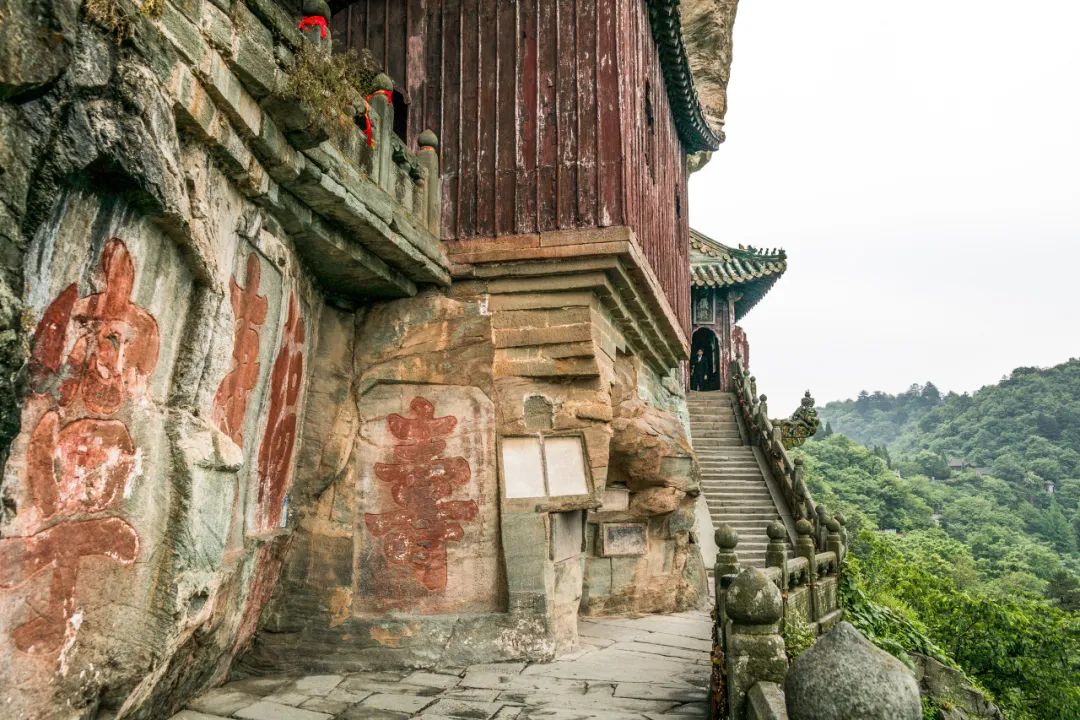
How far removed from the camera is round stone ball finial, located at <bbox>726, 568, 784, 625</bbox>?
4457mm

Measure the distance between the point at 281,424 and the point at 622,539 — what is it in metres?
4.73

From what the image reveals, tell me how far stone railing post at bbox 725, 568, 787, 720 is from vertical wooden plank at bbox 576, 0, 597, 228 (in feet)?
10.9

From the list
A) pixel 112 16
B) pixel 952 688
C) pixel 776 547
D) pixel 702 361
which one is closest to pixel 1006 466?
pixel 702 361

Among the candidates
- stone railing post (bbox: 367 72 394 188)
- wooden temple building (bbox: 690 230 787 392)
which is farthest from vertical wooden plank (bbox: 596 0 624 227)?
wooden temple building (bbox: 690 230 787 392)

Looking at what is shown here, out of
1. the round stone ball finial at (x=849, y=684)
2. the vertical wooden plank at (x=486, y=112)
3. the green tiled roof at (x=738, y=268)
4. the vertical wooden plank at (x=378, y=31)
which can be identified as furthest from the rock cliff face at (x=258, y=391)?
the green tiled roof at (x=738, y=268)

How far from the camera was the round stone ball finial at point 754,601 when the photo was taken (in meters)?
4.46

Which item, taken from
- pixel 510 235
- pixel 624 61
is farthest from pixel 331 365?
pixel 624 61

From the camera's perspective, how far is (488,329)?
21.8 ft

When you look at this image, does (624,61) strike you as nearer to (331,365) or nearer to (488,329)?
(488,329)

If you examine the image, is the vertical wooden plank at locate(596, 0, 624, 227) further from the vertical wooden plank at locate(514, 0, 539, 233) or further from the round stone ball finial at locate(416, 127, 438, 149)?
the round stone ball finial at locate(416, 127, 438, 149)

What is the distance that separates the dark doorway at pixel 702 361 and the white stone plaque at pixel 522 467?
16.2 meters

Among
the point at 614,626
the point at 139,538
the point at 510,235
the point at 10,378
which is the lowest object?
the point at 614,626

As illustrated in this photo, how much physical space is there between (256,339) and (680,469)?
5.37 metres

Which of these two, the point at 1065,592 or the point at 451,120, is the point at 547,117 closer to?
the point at 451,120
